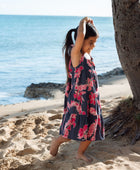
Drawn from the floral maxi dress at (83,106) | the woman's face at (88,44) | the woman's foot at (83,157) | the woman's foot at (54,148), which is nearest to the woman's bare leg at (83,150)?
the woman's foot at (83,157)

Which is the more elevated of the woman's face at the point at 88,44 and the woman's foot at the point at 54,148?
the woman's face at the point at 88,44

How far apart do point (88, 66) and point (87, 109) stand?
48 centimetres

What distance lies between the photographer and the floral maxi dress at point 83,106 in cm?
305

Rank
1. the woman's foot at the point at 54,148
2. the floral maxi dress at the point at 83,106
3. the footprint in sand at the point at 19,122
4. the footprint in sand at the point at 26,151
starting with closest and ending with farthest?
the floral maxi dress at the point at 83,106 → the woman's foot at the point at 54,148 → the footprint in sand at the point at 26,151 → the footprint in sand at the point at 19,122

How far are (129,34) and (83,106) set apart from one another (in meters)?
1.29

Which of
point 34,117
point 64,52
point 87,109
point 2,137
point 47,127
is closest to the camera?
point 87,109

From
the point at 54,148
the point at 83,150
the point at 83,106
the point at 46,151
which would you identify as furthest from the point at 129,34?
the point at 46,151

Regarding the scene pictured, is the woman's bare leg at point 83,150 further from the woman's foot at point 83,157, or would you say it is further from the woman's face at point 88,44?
the woman's face at point 88,44

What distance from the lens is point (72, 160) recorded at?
10.5 ft

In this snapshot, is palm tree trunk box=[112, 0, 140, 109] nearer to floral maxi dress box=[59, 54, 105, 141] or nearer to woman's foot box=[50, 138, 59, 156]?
floral maxi dress box=[59, 54, 105, 141]

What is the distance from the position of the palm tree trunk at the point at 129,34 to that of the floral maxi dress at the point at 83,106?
0.85 m

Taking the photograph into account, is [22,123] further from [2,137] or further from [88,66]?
[88,66]

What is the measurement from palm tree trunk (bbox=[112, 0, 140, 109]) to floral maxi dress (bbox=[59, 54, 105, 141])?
0.85 m

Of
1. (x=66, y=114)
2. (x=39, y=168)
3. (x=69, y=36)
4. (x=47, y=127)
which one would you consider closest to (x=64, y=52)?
(x=69, y=36)
